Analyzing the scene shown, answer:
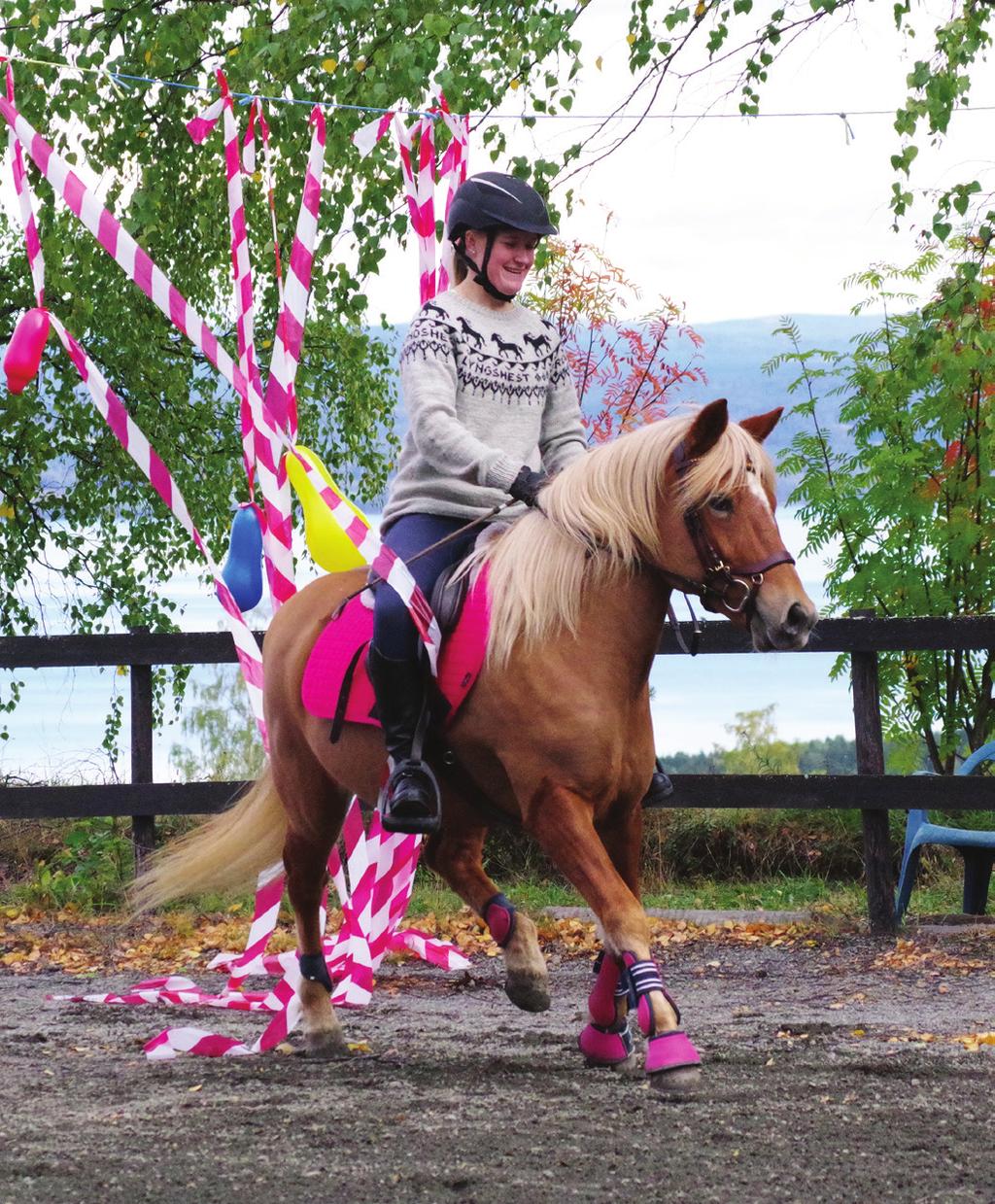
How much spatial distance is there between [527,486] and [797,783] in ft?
12.2

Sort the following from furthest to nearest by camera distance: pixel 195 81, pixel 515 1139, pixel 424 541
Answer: pixel 195 81 < pixel 424 541 < pixel 515 1139

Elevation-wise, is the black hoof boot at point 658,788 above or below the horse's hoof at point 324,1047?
above

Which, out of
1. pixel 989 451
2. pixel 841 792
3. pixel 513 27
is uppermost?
pixel 513 27

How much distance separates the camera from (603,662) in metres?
4.23

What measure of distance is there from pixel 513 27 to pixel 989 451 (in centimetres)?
390

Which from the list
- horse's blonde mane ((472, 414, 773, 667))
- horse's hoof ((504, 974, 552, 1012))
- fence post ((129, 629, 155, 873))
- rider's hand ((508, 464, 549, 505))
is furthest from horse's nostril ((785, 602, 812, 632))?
fence post ((129, 629, 155, 873))

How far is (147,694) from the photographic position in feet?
27.4

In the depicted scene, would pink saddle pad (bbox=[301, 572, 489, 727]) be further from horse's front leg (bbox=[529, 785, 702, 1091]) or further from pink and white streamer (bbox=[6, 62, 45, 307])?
pink and white streamer (bbox=[6, 62, 45, 307])

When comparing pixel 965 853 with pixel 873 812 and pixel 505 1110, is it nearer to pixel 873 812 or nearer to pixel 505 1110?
pixel 873 812

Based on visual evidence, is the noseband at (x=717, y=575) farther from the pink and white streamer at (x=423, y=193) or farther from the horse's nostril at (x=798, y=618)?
the pink and white streamer at (x=423, y=193)

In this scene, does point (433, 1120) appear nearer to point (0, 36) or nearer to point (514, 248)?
point (514, 248)

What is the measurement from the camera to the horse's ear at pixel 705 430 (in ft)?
13.2

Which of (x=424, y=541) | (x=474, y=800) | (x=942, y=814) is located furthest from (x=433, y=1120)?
(x=942, y=814)

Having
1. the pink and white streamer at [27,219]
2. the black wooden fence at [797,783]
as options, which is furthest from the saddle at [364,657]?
the black wooden fence at [797,783]
